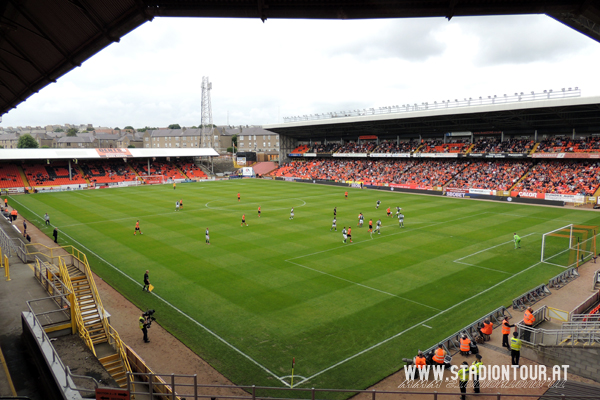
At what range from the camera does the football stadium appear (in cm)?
1116

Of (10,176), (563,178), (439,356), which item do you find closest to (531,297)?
(439,356)

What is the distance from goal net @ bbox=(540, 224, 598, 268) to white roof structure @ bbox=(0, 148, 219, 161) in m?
72.4

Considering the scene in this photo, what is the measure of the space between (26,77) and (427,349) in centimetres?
1571

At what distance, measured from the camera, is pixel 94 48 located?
876 centimetres

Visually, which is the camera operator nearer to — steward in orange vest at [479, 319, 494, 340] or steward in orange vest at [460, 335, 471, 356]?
steward in orange vest at [460, 335, 471, 356]

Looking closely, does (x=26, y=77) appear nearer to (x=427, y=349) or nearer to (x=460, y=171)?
(x=427, y=349)

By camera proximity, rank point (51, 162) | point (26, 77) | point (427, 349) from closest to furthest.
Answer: point (26, 77), point (427, 349), point (51, 162)

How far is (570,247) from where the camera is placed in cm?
2622

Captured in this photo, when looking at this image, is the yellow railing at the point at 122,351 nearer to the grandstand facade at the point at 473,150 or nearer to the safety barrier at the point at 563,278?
the safety barrier at the point at 563,278

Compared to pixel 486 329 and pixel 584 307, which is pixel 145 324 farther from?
pixel 584 307

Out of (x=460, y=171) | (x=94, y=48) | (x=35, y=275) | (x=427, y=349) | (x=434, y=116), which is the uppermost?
(x=434, y=116)

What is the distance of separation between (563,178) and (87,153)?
79.1 m

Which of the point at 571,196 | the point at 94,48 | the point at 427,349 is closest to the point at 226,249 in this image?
the point at 427,349

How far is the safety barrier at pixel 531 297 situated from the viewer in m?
17.5
